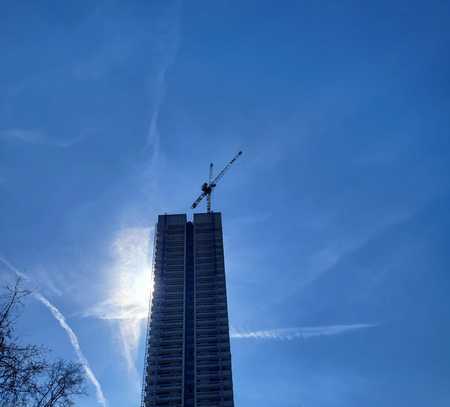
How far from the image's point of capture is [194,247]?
141500 mm

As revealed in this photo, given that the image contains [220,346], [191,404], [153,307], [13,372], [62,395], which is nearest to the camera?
[13,372]

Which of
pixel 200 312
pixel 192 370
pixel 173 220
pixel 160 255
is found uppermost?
pixel 173 220

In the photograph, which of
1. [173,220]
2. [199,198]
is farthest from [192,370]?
[199,198]

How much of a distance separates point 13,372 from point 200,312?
368 feet

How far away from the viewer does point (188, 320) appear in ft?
410

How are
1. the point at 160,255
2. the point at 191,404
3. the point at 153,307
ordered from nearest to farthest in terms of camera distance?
the point at 191,404 → the point at 153,307 → the point at 160,255

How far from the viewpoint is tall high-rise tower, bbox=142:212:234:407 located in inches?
4377

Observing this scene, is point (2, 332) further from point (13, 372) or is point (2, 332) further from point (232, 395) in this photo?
point (232, 395)

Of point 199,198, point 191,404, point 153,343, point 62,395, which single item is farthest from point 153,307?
point 62,395

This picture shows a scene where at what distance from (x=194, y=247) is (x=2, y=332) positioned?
12460 cm

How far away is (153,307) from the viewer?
12731cm

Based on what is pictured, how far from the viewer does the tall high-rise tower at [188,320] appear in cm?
11119

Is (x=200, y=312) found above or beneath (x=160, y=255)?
beneath

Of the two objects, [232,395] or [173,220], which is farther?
[173,220]
